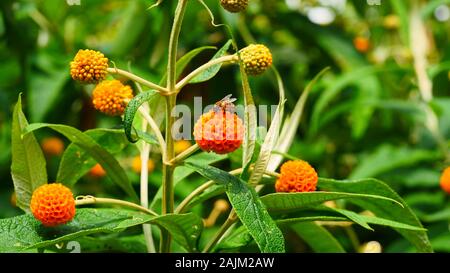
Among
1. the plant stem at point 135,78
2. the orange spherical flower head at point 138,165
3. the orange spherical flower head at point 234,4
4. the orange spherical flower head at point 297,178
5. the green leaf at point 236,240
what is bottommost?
the orange spherical flower head at point 138,165

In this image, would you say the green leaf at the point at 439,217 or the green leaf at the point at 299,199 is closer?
the green leaf at the point at 299,199

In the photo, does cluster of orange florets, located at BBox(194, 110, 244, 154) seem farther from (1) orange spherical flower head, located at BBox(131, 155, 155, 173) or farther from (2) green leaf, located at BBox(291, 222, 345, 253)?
(1) orange spherical flower head, located at BBox(131, 155, 155, 173)

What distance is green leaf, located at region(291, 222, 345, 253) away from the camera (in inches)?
42.2

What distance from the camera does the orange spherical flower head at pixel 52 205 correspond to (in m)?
0.88

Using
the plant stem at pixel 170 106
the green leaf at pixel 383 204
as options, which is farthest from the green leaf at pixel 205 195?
the green leaf at pixel 383 204

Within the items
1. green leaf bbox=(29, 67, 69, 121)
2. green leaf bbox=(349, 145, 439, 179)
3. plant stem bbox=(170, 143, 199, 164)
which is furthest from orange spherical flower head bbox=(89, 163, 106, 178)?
plant stem bbox=(170, 143, 199, 164)

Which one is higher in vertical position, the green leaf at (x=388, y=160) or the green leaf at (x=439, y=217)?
the green leaf at (x=388, y=160)

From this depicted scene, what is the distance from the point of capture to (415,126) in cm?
192

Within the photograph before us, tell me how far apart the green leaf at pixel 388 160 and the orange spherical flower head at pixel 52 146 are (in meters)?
0.69

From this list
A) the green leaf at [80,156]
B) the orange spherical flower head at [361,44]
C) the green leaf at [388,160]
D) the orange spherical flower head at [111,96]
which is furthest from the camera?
the orange spherical flower head at [361,44]

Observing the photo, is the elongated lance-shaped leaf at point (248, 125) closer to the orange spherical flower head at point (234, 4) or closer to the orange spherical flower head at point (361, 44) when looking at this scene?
the orange spherical flower head at point (234, 4)
